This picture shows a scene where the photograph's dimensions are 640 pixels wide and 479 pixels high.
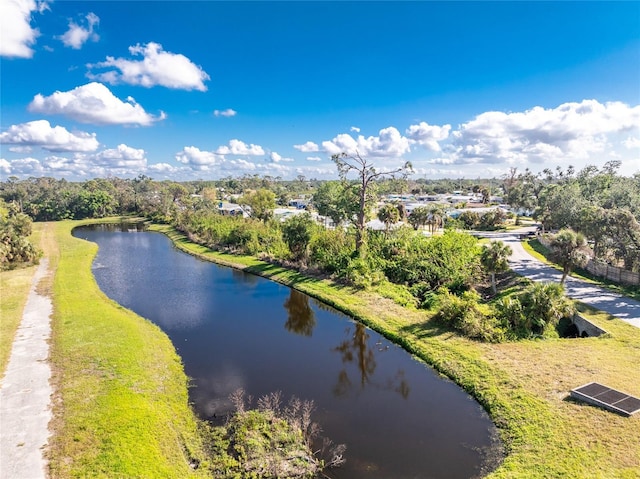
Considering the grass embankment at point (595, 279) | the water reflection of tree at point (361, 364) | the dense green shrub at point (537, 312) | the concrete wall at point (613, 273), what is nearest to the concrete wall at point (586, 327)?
the dense green shrub at point (537, 312)

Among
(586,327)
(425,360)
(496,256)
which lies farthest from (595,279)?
(425,360)

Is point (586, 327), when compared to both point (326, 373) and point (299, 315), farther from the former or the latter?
point (299, 315)

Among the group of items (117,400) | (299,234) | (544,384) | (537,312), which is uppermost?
(299,234)

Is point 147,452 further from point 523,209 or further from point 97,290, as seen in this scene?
point 523,209

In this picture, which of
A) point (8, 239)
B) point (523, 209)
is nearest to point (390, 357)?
point (8, 239)

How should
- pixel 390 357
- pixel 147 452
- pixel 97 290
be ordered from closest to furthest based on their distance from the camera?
pixel 147 452
pixel 390 357
pixel 97 290

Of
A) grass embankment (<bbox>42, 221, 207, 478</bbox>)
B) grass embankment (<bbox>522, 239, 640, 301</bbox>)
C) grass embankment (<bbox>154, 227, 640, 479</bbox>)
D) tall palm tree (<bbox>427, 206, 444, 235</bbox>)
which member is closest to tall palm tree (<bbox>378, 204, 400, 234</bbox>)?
tall palm tree (<bbox>427, 206, 444, 235</bbox>)
